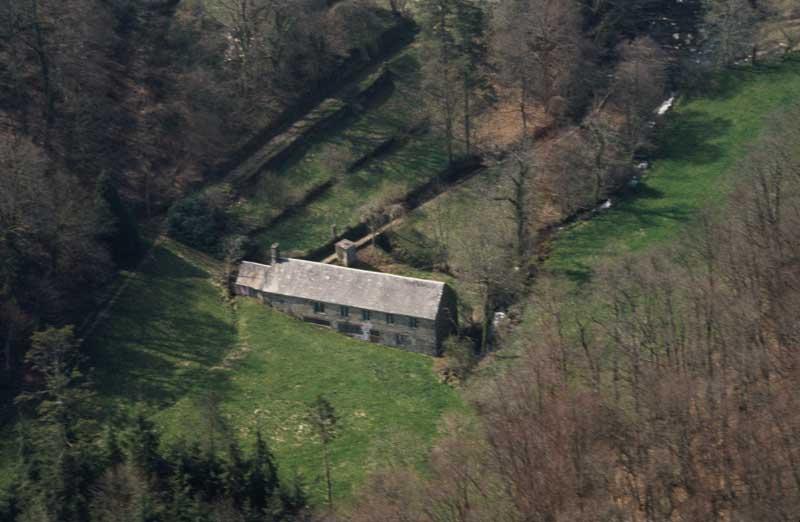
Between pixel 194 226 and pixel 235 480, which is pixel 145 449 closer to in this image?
pixel 235 480

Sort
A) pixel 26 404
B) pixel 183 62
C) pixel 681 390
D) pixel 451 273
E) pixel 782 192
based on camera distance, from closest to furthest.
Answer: pixel 681 390, pixel 26 404, pixel 782 192, pixel 451 273, pixel 183 62

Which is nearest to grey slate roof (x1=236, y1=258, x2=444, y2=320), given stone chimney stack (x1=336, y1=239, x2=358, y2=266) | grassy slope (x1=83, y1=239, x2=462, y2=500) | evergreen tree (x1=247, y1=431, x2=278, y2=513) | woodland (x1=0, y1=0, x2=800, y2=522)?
grassy slope (x1=83, y1=239, x2=462, y2=500)

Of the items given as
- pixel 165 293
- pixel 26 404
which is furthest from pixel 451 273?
pixel 26 404

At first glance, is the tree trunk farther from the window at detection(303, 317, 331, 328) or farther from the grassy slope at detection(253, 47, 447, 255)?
the window at detection(303, 317, 331, 328)

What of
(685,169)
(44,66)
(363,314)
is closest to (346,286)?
(363,314)

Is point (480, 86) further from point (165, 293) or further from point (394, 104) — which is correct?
point (165, 293)

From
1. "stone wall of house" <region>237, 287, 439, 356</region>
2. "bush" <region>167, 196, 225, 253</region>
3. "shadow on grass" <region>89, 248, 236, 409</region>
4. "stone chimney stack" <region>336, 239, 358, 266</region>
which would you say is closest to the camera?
"shadow on grass" <region>89, 248, 236, 409</region>
